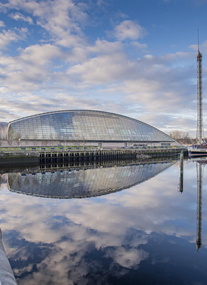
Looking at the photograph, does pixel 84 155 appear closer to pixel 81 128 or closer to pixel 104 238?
pixel 81 128

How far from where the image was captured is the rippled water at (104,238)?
22.8 ft

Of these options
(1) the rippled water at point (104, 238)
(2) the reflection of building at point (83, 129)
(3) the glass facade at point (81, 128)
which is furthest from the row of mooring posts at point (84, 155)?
(1) the rippled water at point (104, 238)

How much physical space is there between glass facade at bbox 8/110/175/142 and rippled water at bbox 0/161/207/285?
57.4 metres

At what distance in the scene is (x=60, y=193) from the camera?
18281 mm

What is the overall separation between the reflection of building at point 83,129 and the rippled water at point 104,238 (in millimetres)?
57471

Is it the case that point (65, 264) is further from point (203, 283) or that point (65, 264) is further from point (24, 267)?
point (203, 283)

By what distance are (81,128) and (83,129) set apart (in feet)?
2.65

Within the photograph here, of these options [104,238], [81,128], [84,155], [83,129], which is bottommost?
[104,238]

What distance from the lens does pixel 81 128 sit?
257 feet

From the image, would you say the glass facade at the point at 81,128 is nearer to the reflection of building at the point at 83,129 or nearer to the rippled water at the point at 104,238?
the reflection of building at the point at 83,129

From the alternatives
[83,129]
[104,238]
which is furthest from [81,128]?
[104,238]

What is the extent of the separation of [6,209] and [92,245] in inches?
301

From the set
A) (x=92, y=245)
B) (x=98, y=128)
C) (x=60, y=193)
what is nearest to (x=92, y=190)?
(x=60, y=193)

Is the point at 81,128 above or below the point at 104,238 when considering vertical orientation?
above
